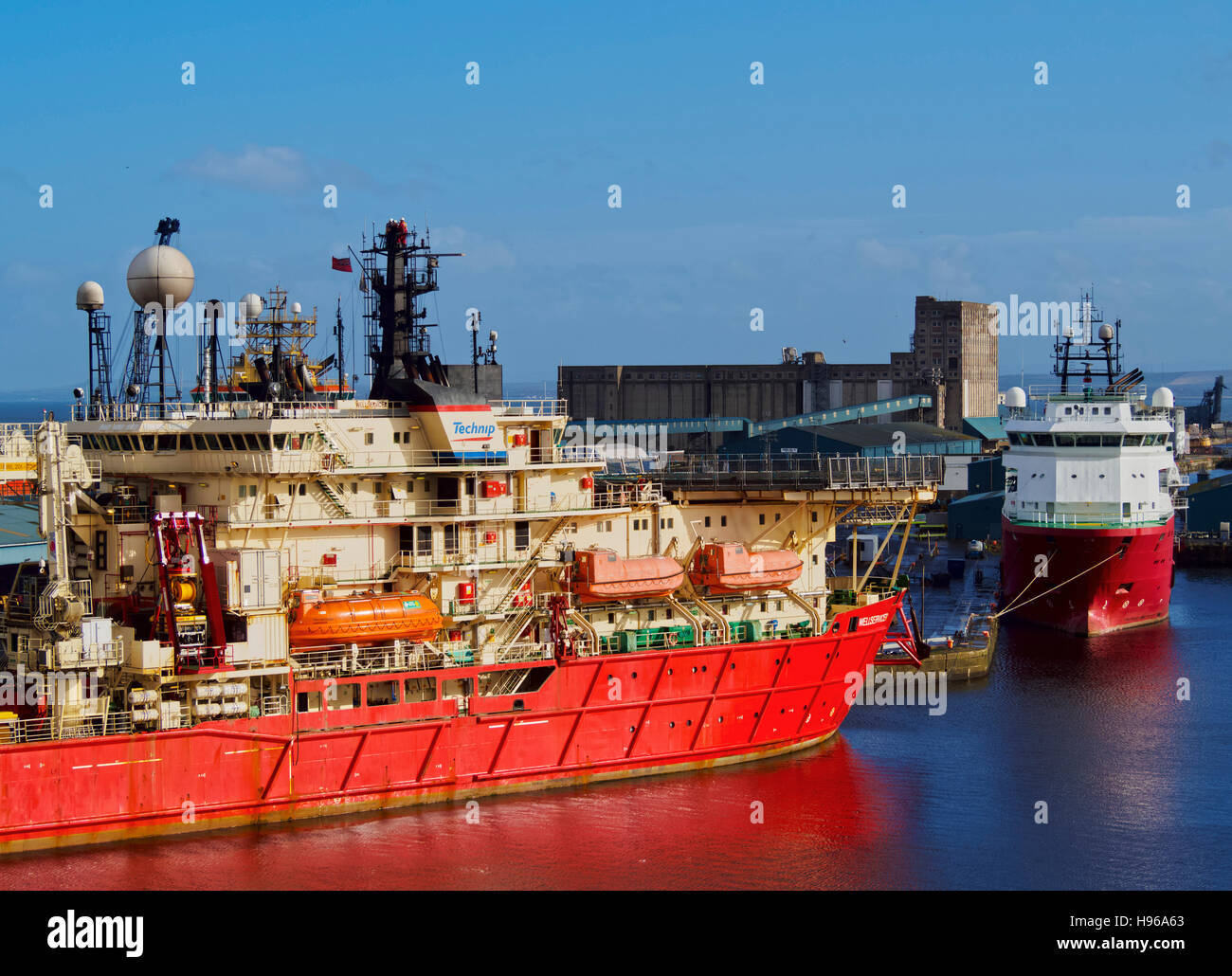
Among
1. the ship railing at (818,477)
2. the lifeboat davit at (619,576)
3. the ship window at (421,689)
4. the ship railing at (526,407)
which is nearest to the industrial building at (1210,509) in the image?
the ship railing at (818,477)

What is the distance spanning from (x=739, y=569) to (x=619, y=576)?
10.1 ft

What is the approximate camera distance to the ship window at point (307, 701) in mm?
29281

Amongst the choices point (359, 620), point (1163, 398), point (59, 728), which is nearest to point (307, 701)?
point (359, 620)

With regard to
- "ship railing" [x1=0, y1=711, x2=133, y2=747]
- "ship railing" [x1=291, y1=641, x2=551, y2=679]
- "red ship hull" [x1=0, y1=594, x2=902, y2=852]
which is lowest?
"red ship hull" [x1=0, y1=594, x2=902, y2=852]

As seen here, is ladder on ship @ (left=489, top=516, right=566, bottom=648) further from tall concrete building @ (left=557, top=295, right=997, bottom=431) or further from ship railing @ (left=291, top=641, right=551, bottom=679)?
tall concrete building @ (left=557, top=295, right=997, bottom=431)

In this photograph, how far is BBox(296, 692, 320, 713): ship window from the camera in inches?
1153

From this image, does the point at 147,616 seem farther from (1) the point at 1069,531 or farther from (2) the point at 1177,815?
(1) the point at 1069,531

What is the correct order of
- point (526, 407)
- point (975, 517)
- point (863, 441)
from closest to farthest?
point (526, 407) → point (975, 517) → point (863, 441)

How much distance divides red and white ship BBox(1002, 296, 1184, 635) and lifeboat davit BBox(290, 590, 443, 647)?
31.2 metres

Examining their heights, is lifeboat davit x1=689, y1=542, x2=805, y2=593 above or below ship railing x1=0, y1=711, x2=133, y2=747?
above

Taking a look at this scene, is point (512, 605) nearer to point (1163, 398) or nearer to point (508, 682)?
point (508, 682)

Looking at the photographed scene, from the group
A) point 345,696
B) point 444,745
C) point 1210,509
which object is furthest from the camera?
point 1210,509

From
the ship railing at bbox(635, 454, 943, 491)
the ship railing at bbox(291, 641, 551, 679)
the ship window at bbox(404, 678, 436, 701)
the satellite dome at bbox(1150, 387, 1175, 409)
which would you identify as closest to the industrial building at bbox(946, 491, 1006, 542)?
the satellite dome at bbox(1150, 387, 1175, 409)

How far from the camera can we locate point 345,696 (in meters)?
29.8
